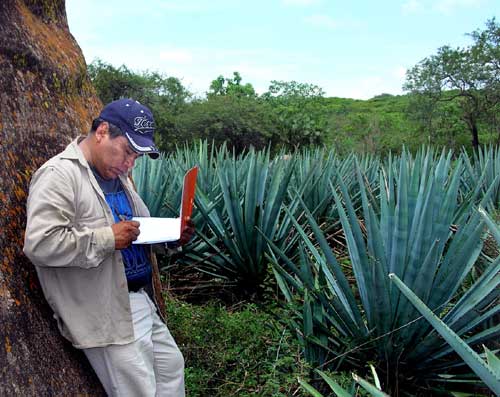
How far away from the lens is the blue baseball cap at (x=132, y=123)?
7.35 ft

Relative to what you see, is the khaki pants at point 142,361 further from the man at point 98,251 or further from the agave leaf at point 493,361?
the agave leaf at point 493,361

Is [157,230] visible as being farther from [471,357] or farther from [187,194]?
[471,357]

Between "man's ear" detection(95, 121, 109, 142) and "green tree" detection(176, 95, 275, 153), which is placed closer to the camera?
"man's ear" detection(95, 121, 109, 142)

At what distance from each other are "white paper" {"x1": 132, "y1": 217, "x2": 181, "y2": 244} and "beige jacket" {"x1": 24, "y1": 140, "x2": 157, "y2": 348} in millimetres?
143

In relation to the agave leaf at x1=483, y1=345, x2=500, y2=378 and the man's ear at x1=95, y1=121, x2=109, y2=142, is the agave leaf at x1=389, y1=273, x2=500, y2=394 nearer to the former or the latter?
the agave leaf at x1=483, y1=345, x2=500, y2=378

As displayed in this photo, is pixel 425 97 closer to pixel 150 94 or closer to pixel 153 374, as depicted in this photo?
pixel 150 94

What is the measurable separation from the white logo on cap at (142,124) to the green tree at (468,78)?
22.5 metres

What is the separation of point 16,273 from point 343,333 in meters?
1.61

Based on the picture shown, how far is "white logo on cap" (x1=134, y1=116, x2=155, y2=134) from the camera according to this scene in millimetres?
2250

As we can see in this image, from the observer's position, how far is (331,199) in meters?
5.70

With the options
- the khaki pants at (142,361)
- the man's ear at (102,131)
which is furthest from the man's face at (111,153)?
the khaki pants at (142,361)

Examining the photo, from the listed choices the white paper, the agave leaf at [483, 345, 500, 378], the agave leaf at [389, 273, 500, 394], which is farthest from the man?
the agave leaf at [483, 345, 500, 378]

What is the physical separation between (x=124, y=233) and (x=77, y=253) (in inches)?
7.4

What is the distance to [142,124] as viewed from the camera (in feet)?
7.45
